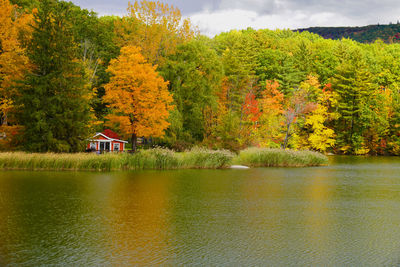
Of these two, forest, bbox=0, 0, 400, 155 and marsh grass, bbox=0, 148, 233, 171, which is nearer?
marsh grass, bbox=0, 148, 233, 171

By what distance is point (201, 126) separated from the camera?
48.2 meters

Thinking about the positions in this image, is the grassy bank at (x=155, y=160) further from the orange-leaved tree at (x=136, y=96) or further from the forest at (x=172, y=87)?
the orange-leaved tree at (x=136, y=96)

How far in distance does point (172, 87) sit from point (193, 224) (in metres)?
36.5

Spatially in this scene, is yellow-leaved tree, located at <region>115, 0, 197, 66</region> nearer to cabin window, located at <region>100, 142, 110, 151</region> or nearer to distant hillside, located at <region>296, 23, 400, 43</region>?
cabin window, located at <region>100, 142, 110, 151</region>

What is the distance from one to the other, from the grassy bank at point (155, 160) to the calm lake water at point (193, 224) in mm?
6103

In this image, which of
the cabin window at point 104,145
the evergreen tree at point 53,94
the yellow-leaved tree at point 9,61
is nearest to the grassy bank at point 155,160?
the evergreen tree at point 53,94

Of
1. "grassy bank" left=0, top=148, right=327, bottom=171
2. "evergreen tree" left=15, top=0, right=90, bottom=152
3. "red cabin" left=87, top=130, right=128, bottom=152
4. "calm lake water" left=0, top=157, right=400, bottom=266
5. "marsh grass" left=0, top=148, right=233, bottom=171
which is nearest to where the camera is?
"calm lake water" left=0, top=157, right=400, bottom=266

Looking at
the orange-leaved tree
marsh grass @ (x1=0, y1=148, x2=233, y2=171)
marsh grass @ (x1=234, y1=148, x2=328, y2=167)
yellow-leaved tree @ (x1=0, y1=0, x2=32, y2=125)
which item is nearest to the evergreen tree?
yellow-leaved tree @ (x1=0, y1=0, x2=32, y2=125)

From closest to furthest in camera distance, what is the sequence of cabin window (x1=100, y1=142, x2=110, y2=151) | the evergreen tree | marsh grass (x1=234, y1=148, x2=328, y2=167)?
the evergreen tree → marsh grass (x1=234, y1=148, x2=328, y2=167) → cabin window (x1=100, y1=142, x2=110, y2=151)

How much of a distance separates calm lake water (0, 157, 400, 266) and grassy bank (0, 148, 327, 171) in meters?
6.10

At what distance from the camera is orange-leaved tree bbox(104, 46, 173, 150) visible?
38.2 meters

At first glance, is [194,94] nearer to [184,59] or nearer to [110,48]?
[184,59]

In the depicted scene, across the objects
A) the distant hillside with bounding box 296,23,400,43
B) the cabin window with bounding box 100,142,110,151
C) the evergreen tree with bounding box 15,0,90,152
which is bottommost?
the cabin window with bounding box 100,142,110,151

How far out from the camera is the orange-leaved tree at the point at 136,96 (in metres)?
38.2
